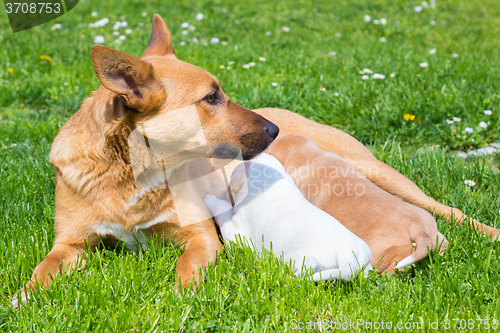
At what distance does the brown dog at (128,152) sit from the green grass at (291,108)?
0.50 ft

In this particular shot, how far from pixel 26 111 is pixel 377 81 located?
4088 mm

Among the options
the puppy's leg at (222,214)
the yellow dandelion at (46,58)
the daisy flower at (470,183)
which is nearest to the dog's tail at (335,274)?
the puppy's leg at (222,214)

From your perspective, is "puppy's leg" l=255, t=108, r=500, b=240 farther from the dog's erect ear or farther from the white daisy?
the white daisy

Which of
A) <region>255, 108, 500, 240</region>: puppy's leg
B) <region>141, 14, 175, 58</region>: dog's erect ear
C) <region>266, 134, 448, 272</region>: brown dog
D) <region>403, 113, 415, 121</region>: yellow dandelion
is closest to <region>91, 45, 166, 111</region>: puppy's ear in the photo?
<region>141, 14, 175, 58</region>: dog's erect ear

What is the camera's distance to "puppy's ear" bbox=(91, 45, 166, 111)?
86.3 inches

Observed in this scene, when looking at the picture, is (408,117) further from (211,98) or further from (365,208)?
(211,98)

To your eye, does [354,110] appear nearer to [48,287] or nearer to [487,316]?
[487,316]

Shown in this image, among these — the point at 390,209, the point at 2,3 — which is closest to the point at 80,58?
the point at 2,3

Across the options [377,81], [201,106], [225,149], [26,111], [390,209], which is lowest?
[26,111]

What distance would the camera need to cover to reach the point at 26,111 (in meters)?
5.05

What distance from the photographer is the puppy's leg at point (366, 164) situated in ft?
10.00

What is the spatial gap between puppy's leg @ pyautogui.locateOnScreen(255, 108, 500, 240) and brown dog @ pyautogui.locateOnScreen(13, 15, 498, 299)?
0.19m

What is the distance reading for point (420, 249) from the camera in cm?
228

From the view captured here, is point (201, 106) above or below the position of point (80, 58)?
above
